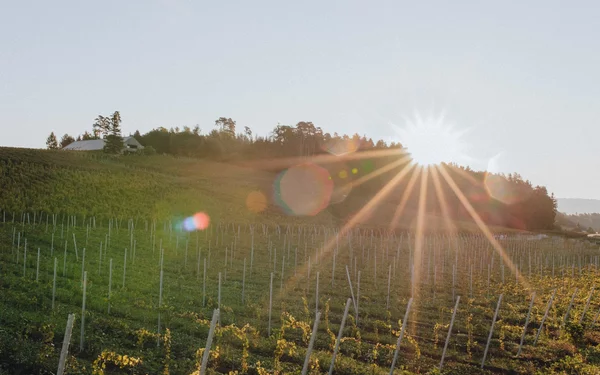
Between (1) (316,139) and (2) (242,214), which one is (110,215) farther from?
(1) (316,139)

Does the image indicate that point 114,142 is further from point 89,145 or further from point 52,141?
point 52,141

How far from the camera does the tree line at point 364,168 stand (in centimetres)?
8850

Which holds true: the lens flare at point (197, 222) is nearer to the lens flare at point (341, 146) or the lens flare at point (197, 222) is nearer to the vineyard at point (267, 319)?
the vineyard at point (267, 319)

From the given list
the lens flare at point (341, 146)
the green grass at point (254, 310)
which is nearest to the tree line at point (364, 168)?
the lens flare at point (341, 146)

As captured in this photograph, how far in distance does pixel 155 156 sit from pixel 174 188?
88.7ft

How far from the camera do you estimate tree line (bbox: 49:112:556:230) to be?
88500 millimetres

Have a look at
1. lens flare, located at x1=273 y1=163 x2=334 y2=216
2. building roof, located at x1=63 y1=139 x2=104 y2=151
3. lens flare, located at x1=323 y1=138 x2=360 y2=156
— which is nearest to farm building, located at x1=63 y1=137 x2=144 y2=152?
building roof, located at x1=63 y1=139 x2=104 y2=151

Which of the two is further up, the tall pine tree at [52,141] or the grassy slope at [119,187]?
the tall pine tree at [52,141]

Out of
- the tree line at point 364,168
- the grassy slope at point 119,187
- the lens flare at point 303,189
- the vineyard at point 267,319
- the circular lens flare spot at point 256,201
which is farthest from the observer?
the tree line at point 364,168

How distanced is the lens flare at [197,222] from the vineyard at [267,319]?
45.5 feet

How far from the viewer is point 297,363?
36.0 ft

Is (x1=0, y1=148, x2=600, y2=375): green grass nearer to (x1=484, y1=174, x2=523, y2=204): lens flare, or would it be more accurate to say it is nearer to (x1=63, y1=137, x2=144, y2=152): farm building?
(x1=63, y1=137, x2=144, y2=152): farm building

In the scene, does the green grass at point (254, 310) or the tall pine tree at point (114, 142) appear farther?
the tall pine tree at point (114, 142)

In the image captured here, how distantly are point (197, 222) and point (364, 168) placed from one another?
2132 inches
